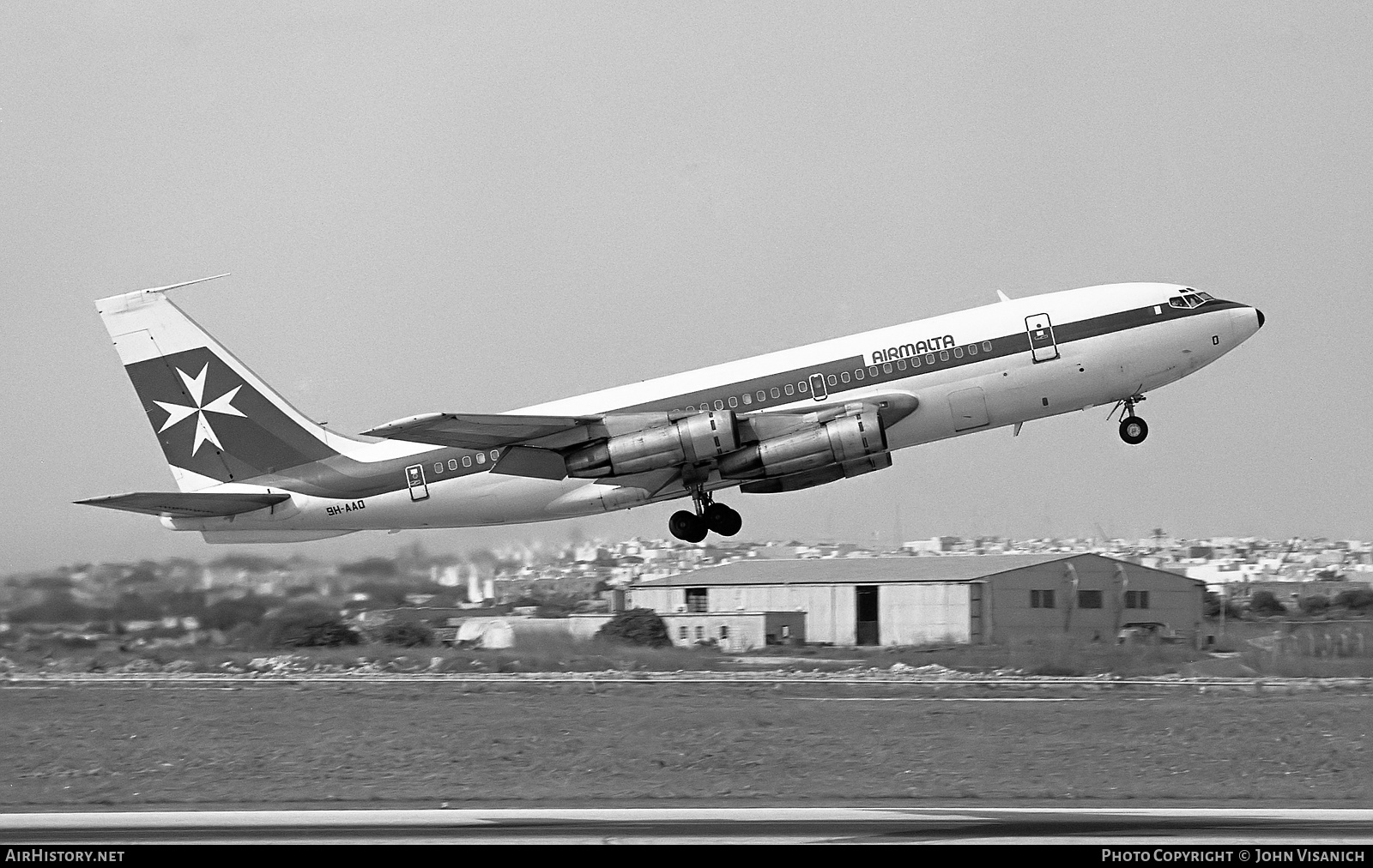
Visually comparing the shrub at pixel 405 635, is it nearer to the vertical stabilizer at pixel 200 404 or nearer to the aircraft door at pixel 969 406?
the vertical stabilizer at pixel 200 404

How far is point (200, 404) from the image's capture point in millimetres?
40250

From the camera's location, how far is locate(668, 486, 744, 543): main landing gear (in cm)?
3806

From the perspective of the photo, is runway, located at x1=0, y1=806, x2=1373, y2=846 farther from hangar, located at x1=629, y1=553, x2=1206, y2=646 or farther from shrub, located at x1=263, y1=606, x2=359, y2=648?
hangar, located at x1=629, y1=553, x2=1206, y2=646

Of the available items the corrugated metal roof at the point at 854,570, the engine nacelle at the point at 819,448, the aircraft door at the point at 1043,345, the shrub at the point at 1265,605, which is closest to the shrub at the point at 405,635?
the corrugated metal roof at the point at 854,570

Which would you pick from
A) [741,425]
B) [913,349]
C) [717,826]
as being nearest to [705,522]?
[741,425]

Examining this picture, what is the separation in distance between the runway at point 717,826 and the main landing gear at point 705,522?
29.8 ft

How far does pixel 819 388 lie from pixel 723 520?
476 cm

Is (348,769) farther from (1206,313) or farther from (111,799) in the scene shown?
(1206,313)

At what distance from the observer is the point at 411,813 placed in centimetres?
3019

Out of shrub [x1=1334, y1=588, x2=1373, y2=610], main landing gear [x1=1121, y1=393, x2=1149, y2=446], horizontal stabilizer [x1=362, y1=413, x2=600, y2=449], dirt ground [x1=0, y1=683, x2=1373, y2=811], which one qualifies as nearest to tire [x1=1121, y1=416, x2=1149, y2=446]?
main landing gear [x1=1121, y1=393, x2=1149, y2=446]

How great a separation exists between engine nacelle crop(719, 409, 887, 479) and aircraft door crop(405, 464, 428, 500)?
7740mm

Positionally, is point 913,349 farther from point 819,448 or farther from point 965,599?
point 965,599

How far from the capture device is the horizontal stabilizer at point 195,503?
35.6 metres
